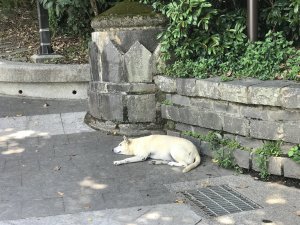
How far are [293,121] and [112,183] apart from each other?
185 cm

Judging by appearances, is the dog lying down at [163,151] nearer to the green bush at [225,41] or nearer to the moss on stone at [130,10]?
the green bush at [225,41]

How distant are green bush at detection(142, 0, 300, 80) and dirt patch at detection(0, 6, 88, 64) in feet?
11.0

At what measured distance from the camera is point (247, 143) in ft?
16.6

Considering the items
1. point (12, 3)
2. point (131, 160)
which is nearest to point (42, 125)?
point (131, 160)

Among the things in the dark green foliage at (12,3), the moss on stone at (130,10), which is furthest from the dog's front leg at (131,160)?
the dark green foliage at (12,3)

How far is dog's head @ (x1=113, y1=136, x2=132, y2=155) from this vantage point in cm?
565

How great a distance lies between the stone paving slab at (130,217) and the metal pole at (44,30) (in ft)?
17.3

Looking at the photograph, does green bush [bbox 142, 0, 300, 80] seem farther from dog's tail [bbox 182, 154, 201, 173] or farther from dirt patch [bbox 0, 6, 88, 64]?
dirt patch [bbox 0, 6, 88, 64]

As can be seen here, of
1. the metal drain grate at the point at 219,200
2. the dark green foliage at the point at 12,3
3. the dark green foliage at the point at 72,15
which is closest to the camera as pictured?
the metal drain grate at the point at 219,200

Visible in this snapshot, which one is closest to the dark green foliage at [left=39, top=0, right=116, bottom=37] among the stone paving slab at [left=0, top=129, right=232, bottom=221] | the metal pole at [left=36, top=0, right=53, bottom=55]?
the metal pole at [left=36, top=0, right=53, bottom=55]

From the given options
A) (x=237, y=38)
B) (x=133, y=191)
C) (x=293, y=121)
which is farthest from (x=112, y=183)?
(x=237, y=38)

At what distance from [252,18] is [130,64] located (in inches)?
63.2

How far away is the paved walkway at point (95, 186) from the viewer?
13.4 feet

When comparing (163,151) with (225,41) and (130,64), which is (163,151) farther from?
(225,41)
